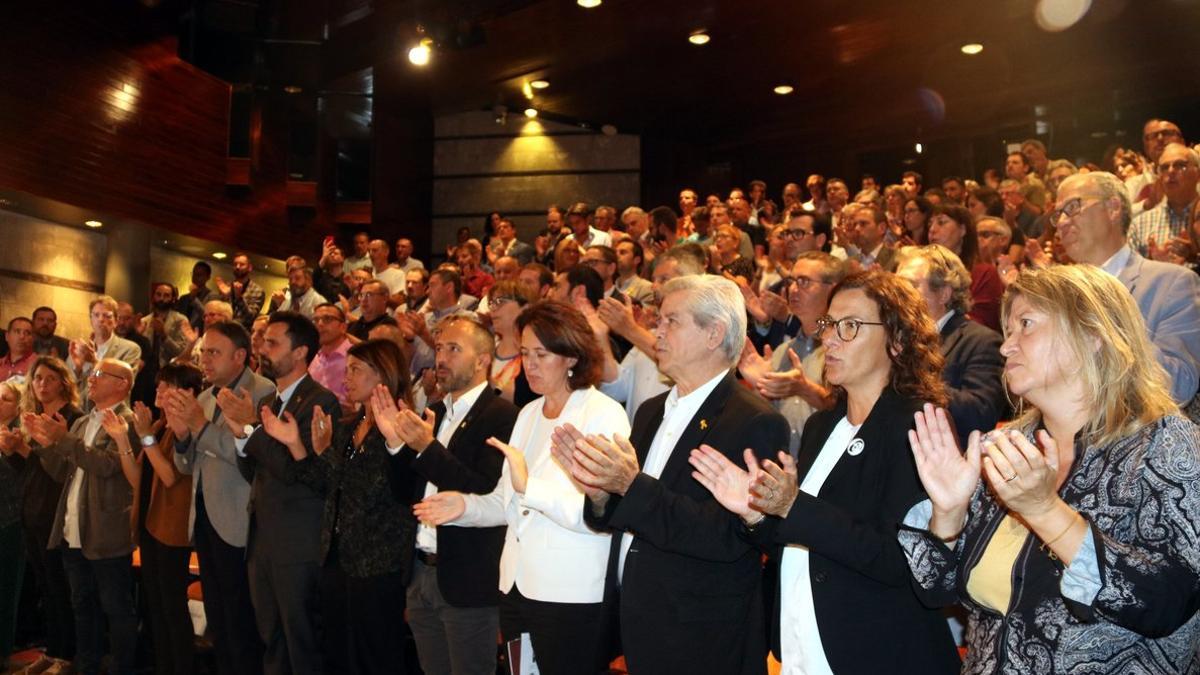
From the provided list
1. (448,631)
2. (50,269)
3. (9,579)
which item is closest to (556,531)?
(448,631)

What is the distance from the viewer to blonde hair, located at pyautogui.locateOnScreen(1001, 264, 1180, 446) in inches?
68.3

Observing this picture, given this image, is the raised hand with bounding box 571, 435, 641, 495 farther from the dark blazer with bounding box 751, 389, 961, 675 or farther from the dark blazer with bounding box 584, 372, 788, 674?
the dark blazer with bounding box 751, 389, 961, 675

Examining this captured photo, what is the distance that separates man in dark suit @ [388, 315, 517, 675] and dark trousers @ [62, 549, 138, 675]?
207 centimetres

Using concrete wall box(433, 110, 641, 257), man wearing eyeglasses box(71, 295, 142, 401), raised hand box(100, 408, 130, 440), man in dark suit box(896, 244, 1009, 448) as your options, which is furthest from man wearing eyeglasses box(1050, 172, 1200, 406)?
concrete wall box(433, 110, 641, 257)

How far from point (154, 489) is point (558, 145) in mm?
9915

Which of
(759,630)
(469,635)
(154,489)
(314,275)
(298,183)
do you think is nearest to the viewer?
(759,630)

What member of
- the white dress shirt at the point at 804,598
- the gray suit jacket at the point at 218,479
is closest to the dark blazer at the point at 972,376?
the white dress shirt at the point at 804,598

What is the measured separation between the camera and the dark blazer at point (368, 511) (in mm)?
3701

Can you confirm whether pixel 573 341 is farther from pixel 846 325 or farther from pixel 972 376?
pixel 972 376

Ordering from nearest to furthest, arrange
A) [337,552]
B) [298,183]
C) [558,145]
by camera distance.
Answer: [337,552]
[298,183]
[558,145]

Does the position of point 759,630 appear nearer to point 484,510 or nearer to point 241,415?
point 484,510

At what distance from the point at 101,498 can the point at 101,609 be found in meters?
0.61

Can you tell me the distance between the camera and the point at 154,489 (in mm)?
4652

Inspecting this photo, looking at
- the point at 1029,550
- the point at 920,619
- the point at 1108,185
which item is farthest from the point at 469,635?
the point at 1108,185
